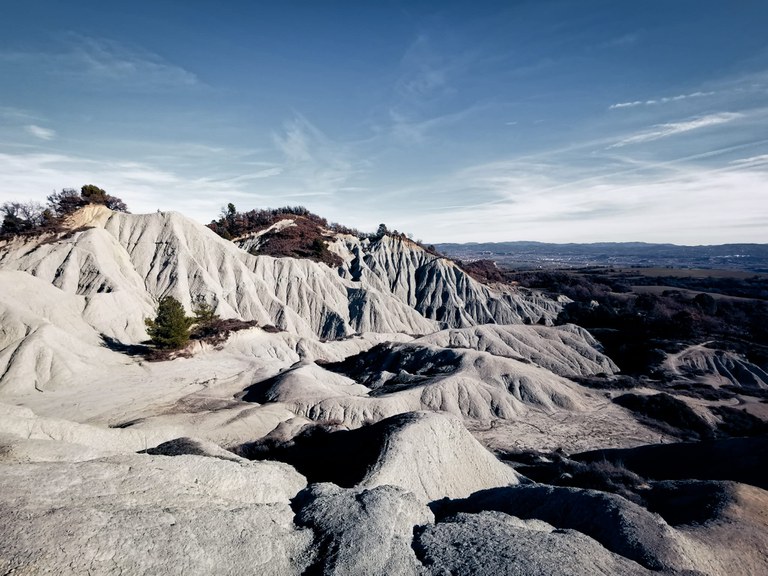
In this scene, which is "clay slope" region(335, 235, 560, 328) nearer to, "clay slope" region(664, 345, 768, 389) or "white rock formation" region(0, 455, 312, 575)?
"clay slope" region(664, 345, 768, 389)

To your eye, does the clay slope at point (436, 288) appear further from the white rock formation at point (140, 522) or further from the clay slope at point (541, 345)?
the white rock formation at point (140, 522)

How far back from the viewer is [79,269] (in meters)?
43.4

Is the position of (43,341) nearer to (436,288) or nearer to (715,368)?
(436,288)

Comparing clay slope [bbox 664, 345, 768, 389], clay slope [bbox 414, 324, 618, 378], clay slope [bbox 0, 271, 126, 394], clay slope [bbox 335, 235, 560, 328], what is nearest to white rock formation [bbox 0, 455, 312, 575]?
clay slope [bbox 0, 271, 126, 394]

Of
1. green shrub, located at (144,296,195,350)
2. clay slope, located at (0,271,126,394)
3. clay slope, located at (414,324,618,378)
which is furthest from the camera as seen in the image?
clay slope, located at (414,324,618,378)

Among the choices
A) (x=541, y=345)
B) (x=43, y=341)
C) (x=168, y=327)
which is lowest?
(x=541, y=345)

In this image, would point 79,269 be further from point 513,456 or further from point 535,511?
point 535,511

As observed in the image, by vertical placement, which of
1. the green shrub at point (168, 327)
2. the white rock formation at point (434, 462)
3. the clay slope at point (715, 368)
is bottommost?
the clay slope at point (715, 368)

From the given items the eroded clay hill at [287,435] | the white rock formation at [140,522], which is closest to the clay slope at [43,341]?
the eroded clay hill at [287,435]

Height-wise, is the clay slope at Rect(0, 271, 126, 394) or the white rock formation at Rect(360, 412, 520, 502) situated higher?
the clay slope at Rect(0, 271, 126, 394)

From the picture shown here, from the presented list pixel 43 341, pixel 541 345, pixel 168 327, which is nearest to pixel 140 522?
pixel 43 341

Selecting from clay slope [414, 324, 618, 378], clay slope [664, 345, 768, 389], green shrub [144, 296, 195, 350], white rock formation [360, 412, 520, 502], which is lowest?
clay slope [664, 345, 768, 389]

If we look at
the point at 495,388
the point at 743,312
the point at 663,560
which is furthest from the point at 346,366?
the point at 743,312

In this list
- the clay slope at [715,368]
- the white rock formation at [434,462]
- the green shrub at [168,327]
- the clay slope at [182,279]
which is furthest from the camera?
the clay slope at [715,368]
